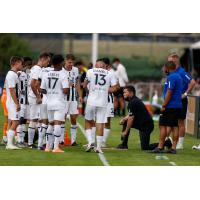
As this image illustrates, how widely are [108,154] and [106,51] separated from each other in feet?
134

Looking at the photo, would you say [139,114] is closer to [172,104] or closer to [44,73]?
[172,104]

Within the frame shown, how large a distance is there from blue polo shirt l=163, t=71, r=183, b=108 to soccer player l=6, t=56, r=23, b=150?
124 inches

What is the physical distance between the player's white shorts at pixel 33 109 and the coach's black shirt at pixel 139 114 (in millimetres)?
2033

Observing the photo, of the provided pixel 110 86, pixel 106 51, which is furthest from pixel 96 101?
pixel 106 51

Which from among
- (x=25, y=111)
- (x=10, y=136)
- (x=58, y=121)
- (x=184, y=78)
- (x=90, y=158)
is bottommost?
(x=90, y=158)

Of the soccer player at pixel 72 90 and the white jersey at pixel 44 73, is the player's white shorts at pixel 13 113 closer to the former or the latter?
the white jersey at pixel 44 73

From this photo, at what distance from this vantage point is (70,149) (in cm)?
1895

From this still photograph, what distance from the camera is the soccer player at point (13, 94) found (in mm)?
18062

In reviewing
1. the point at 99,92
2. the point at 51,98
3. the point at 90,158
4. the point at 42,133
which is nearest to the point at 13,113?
the point at 42,133

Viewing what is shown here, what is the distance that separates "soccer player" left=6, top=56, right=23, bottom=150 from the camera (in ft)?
59.3

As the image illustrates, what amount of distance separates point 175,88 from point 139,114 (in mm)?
1332

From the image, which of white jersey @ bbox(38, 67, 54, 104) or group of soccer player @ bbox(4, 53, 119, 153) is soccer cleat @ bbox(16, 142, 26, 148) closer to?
group of soccer player @ bbox(4, 53, 119, 153)

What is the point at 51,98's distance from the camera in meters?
17.7

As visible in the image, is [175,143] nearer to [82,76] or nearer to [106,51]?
[82,76]
